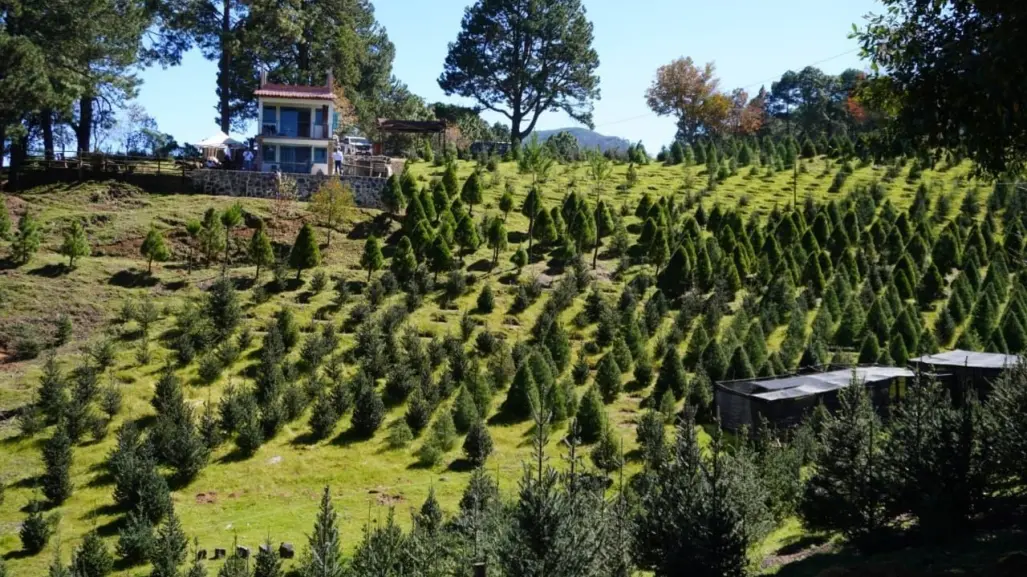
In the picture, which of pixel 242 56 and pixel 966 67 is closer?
pixel 966 67

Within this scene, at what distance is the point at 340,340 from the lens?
3003 centimetres

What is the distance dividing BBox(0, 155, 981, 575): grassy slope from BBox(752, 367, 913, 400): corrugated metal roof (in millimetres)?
4132

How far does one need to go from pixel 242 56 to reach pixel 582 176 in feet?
70.0

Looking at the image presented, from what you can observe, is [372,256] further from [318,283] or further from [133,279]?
[133,279]

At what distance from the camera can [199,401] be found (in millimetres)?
26156

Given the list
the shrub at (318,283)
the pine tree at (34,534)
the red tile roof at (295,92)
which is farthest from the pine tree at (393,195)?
the pine tree at (34,534)

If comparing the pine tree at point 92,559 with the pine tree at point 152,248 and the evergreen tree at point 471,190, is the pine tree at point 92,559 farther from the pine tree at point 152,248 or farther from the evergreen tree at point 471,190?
the evergreen tree at point 471,190

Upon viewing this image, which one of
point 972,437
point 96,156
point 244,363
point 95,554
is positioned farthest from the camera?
point 96,156

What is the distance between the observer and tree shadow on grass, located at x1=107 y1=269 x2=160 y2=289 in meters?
32.4

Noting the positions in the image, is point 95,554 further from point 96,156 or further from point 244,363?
point 96,156

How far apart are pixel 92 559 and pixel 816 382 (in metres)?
19.2

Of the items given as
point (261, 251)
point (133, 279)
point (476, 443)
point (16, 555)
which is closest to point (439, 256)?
point (261, 251)

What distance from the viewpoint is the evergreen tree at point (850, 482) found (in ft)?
51.1

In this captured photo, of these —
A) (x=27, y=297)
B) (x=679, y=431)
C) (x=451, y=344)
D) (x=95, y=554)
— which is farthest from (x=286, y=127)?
(x=679, y=431)
